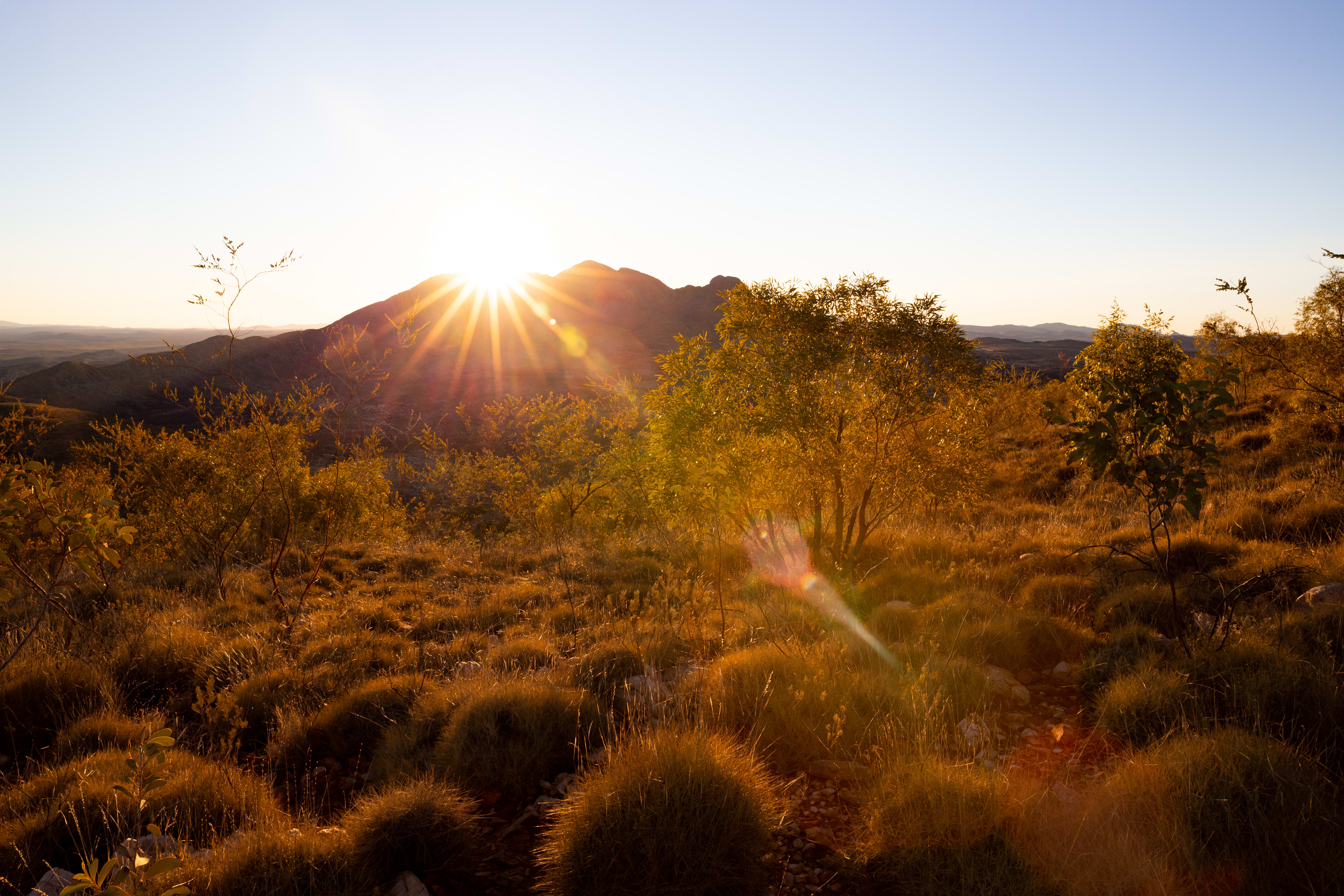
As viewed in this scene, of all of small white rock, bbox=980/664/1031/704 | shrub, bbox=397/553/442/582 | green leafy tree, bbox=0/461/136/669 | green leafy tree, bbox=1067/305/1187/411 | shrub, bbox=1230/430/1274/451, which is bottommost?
shrub, bbox=397/553/442/582

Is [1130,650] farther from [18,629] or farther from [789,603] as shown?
[18,629]

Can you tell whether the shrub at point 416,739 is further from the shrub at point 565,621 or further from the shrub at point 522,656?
the shrub at point 565,621

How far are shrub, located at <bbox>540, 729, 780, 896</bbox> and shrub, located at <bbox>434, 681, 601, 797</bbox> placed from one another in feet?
2.35

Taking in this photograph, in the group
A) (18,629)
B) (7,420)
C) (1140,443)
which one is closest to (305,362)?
(7,420)

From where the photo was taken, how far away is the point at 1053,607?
7.54 metres

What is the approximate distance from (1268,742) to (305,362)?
13098 centimetres

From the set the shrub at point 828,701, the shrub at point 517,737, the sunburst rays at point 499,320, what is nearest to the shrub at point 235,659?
the shrub at point 517,737

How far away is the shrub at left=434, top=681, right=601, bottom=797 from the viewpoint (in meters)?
4.55

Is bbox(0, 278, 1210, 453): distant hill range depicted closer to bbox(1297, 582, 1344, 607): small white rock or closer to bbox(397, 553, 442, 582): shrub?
bbox(397, 553, 442, 582): shrub

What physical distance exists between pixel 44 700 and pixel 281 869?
441 cm

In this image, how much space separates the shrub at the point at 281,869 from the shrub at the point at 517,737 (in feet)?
3.50

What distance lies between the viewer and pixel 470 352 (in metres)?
125

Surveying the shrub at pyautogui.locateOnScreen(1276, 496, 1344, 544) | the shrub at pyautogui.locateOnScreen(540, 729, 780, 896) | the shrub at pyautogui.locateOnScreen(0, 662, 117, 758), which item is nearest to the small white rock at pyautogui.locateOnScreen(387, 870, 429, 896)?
the shrub at pyautogui.locateOnScreen(540, 729, 780, 896)

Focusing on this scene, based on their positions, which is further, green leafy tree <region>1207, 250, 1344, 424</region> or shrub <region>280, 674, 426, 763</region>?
green leafy tree <region>1207, 250, 1344, 424</region>
